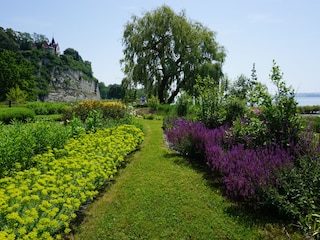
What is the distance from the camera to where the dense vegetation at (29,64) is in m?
38.4

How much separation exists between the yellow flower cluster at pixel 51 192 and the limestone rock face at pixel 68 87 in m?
81.0

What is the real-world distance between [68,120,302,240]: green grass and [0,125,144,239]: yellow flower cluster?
385 mm

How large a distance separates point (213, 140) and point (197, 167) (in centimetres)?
73

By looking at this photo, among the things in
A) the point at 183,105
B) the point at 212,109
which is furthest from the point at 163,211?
the point at 183,105

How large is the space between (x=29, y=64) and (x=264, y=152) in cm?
5406

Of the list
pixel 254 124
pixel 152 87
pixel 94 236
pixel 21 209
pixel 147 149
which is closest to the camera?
pixel 21 209

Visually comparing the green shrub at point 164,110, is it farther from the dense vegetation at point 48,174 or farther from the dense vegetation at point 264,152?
the dense vegetation at point 48,174

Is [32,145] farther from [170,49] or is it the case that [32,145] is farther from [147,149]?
[170,49]

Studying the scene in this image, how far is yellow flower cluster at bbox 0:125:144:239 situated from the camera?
2707 millimetres

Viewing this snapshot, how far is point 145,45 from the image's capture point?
2470 centimetres

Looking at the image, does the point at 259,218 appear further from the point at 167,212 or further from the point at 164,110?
the point at 164,110

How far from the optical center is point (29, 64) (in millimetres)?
50281

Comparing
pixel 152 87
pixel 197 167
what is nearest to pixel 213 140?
pixel 197 167

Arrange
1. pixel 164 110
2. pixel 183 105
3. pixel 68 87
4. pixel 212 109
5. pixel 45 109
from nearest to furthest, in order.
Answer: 1. pixel 212 109
2. pixel 183 105
3. pixel 164 110
4. pixel 45 109
5. pixel 68 87
